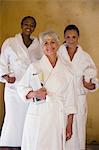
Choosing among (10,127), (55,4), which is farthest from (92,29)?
(10,127)

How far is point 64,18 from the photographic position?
3.92m

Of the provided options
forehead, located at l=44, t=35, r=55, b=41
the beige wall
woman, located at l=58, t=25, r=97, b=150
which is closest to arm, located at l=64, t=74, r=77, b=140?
forehead, located at l=44, t=35, r=55, b=41

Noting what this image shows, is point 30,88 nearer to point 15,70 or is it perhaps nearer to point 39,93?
point 39,93

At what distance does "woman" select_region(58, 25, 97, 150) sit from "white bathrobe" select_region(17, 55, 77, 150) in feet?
1.67

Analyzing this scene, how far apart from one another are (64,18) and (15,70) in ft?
3.29

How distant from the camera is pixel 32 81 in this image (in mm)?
2617

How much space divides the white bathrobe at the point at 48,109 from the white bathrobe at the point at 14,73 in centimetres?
63

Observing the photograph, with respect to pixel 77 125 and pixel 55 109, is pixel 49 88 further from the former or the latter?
pixel 77 125

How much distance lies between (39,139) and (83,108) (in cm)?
73

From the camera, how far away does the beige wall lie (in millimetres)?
3895

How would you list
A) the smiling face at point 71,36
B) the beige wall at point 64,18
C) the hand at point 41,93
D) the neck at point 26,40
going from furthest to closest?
the beige wall at point 64,18, the neck at point 26,40, the smiling face at point 71,36, the hand at point 41,93

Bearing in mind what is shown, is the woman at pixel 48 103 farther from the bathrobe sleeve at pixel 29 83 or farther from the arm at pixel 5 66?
the arm at pixel 5 66

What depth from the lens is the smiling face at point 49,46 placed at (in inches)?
103

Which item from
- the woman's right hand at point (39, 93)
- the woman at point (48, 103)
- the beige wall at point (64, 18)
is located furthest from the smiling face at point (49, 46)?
the beige wall at point (64, 18)
